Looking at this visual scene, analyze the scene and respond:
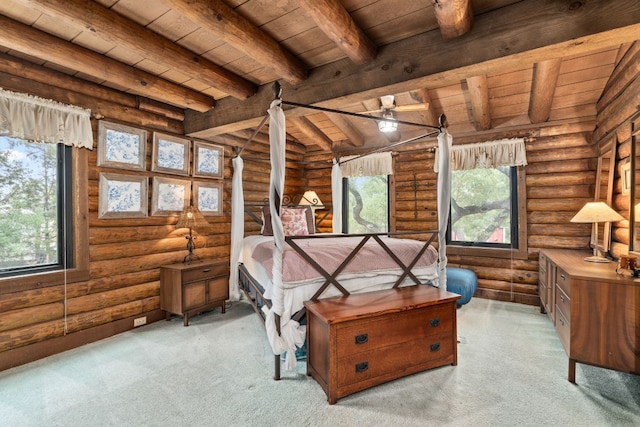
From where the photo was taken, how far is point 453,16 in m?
2.05

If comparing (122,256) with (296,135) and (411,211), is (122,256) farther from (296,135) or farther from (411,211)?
(411,211)

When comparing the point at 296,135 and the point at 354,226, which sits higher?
the point at 296,135

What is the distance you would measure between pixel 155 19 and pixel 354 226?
4.66m

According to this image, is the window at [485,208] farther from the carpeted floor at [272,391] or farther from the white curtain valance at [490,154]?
the carpeted floor at [272,391]

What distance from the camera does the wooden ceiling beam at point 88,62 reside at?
235 centimetres

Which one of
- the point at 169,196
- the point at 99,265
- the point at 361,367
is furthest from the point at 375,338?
the point at 169,196

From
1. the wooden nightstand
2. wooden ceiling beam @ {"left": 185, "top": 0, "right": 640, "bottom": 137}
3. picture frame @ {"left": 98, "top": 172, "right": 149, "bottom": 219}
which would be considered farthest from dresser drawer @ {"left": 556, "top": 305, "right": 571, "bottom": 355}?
picture frame @ {"left": 98, "top": 172, "right": 149, "bottom": 219}

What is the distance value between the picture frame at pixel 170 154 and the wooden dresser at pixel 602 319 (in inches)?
172

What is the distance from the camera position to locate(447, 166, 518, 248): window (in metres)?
4.64

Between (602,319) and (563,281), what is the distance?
0.49m

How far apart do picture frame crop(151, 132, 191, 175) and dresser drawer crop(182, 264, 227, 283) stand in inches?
52.4

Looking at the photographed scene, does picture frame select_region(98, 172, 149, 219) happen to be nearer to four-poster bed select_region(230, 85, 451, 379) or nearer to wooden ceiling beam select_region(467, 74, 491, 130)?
four-poster bed select_region(230, 85, 451, 379)

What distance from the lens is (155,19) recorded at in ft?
7.82

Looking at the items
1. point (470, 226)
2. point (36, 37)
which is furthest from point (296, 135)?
point (36, 37)
